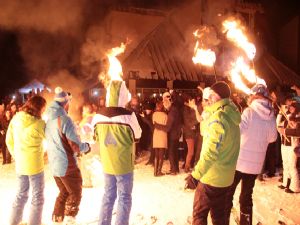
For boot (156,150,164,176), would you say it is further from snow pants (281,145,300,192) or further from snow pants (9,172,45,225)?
snow pants (9,172,45,225)

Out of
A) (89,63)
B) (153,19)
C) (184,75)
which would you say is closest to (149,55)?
(184,75)

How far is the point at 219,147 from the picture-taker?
11.6 feet

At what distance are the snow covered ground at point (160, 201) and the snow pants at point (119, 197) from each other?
3.12ft

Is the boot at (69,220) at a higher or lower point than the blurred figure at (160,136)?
lower

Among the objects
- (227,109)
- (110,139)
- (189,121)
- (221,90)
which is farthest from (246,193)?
(189,121)

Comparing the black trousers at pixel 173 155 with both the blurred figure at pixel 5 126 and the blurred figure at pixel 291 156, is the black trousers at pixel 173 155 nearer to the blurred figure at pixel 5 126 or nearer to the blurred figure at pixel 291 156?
the blurred figure at pixel 291 156

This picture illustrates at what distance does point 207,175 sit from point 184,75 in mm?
11872

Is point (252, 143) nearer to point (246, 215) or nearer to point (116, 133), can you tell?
point (246, 215)

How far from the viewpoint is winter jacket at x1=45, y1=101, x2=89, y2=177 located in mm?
4391

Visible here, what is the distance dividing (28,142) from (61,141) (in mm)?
506

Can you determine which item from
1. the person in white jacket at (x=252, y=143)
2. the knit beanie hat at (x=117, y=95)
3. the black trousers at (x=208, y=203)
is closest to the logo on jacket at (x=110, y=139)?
the knit beanie hat at (x=117, y=95)

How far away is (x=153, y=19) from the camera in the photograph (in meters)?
18.2

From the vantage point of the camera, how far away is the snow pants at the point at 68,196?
456cm

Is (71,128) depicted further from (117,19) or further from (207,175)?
(117,19)
